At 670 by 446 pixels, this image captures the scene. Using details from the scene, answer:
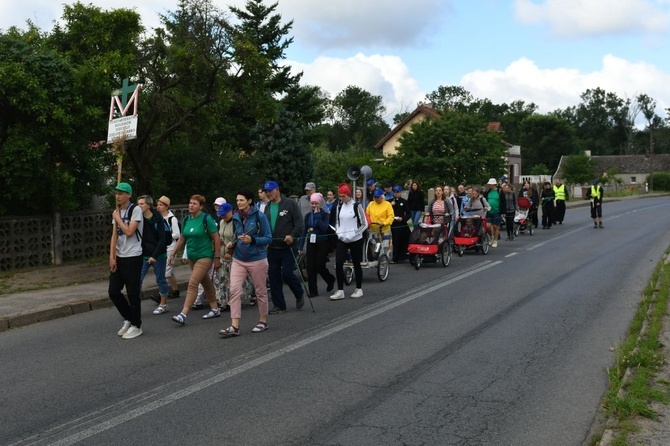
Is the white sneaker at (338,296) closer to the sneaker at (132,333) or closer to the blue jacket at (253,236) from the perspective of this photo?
the blue jacket at (253,236)

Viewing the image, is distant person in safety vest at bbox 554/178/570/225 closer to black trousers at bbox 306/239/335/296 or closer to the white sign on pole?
black trousers at bbox 306/239/335/296

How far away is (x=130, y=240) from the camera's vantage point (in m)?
8.45

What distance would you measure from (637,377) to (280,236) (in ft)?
17.8

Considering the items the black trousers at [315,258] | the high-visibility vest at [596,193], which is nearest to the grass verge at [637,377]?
the black trousers at [315,258]

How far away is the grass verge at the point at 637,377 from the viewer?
5.13 m

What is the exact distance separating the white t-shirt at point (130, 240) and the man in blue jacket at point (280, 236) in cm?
218

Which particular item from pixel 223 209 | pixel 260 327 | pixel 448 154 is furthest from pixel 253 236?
pixel 448 154

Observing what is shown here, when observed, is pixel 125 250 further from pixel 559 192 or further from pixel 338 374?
pixel 559 192

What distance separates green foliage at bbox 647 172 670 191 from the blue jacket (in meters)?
82.3

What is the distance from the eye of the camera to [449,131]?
36.2 meters

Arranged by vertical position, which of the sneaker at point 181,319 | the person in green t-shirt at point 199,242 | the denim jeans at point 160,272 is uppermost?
the person in green t-shirt at point 199,242

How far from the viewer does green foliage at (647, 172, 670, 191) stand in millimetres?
81812

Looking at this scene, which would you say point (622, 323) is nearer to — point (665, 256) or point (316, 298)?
point (316, 298)

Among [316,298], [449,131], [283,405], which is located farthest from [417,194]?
[449,131]
